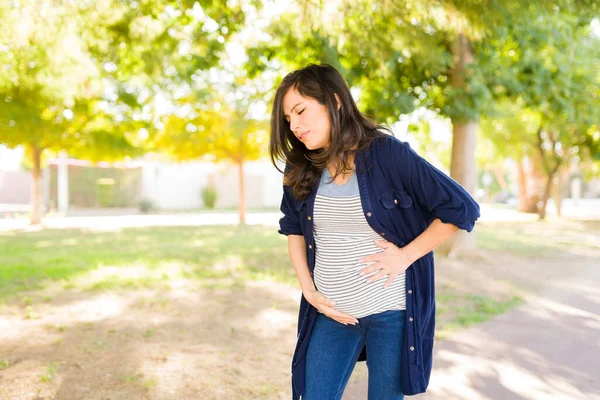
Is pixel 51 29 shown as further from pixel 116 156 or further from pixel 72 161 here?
pixel 72 161

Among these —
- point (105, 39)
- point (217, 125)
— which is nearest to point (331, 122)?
point (105, 39)

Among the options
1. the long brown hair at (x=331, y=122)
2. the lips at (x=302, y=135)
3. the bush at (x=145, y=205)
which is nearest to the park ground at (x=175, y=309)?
the long brown hair at (x=331, y=122)

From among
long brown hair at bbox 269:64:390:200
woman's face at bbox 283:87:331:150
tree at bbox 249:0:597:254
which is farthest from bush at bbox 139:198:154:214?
woman's face at bbox 283:87:331:150

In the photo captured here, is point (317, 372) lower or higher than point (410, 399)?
higher

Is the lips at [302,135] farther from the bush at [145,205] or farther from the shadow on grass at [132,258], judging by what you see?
the bush at [145,205]

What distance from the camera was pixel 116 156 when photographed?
1891 cm

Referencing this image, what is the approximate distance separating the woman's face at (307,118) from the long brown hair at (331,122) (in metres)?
0.02

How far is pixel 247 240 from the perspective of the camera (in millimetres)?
14547

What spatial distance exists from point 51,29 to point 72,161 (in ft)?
80.7

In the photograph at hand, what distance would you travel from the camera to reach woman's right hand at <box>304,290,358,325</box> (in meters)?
2.24

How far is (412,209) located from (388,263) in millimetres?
235

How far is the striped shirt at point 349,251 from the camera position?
7.25ft

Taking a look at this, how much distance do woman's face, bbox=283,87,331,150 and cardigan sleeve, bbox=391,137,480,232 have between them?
0.29 m

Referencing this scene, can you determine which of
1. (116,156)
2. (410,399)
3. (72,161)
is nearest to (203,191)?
(72,161)
